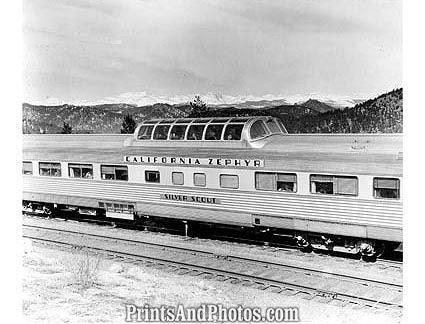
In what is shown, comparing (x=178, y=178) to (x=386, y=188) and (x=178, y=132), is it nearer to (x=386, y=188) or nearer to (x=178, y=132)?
(x=178, y=132)

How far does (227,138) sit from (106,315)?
10.5 ft

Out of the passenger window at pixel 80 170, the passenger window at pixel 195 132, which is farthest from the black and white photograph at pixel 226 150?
the passenger window at pixel 80 170

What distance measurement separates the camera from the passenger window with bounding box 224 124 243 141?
9.43 m

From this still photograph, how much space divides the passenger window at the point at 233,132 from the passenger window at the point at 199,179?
728 millimetres

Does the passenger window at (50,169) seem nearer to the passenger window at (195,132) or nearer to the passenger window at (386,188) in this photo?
the passenger window at (195,132)

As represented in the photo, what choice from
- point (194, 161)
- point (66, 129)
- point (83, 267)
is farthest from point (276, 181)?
point (66, 129)

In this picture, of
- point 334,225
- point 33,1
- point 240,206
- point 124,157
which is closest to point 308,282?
point 334,225

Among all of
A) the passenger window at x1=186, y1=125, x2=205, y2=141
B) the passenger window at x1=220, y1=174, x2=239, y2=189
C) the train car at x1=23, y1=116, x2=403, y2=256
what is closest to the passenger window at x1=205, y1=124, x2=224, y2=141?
the train car at x1=23, y1=116, x2=403, y2=256

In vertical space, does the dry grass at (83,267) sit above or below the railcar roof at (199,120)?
below

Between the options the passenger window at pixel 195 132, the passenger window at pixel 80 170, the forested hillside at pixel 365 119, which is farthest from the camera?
the passenger window at pixel 80 170

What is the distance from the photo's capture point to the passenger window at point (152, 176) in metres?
10.3

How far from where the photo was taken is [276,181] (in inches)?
365

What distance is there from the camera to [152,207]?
10.4 meters

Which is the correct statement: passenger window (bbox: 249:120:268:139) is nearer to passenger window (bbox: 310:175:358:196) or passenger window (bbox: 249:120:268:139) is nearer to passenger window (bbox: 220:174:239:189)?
passenger window (bbox: 220:174:239:189)
